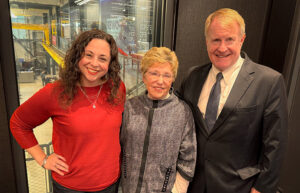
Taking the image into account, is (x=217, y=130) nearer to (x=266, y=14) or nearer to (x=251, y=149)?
(x=251, y=149)

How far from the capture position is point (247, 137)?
4.39ft

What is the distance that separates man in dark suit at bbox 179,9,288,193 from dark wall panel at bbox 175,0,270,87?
Result: 77cm

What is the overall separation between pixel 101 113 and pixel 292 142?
2.06 meters

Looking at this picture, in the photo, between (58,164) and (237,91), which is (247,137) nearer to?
(237,91)

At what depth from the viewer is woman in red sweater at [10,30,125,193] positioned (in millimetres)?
1280

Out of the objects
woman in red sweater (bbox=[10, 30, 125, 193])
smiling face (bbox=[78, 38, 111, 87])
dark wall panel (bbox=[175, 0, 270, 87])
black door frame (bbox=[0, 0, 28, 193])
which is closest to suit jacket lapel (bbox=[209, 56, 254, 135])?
woman in red sweater (bbox=[10, 30, 125, 193])

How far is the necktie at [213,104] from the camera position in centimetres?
140

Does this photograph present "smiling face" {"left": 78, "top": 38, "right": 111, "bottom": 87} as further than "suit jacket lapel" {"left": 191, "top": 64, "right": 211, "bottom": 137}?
No

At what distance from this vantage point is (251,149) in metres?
1.38

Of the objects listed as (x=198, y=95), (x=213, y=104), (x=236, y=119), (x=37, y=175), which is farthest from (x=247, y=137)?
(x=37, y=175)

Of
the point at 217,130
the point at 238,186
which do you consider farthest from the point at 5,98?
the point at 238,186

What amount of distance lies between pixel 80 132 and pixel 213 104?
828mm

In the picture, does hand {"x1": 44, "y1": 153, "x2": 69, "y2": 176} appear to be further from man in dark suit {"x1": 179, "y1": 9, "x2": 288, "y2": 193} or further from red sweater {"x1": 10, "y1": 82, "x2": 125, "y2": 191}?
man in dark suit {"x1": 179, "y1": 9, "x2": 288, "y2": 193}

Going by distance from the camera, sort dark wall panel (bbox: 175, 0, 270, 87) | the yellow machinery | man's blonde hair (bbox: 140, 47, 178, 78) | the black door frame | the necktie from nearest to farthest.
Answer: man's blonde hair (bbox: 140, 47, 178, 78) → the necktie → the black door frame → the yellow machinery → dark wall panel (bbox: 175, 0, 270, 87)
